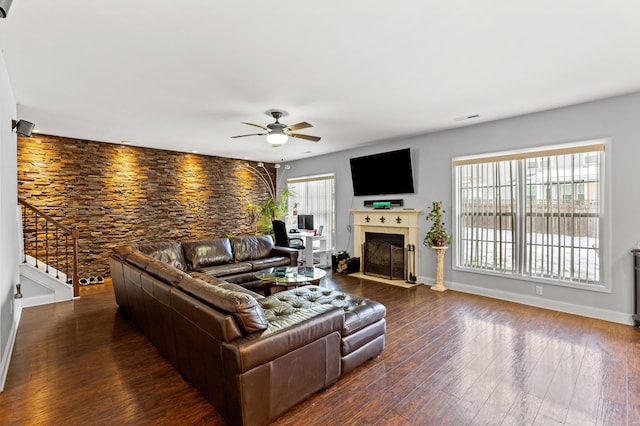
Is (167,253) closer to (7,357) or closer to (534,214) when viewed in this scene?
(7,357)

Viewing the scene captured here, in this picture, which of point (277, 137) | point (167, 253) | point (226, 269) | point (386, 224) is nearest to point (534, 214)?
point (386, 224)

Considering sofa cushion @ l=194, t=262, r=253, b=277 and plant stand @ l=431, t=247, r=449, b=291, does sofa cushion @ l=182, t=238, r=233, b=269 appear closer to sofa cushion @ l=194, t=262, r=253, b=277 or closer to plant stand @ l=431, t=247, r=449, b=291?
sofa cushion @ l=194, t=262, r=253, b=277

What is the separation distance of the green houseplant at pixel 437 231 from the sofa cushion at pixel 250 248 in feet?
9.55

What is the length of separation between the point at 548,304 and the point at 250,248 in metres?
4.65

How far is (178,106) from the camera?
385 cm

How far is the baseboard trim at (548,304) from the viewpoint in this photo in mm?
3633

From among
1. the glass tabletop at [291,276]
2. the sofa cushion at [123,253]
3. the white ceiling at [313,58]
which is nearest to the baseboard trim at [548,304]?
the glass tabletop at [291,276]

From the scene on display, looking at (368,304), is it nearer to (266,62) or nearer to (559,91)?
A: (266,62)

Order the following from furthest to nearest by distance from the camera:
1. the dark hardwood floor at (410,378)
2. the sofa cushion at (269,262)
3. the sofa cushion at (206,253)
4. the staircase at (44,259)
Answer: the sofa cushion at (269,262)
the sofa cushion at (206,253)
the staircase at (44,259)
the dark hardwood floor at (410,378)

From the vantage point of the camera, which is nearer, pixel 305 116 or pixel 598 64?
pixel 598 64

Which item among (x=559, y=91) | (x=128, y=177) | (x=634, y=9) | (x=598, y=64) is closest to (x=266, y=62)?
(x=634, y=9)

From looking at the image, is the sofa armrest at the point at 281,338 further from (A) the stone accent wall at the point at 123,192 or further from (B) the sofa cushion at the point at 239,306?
(A) the stone accent wall at the point at 123,192

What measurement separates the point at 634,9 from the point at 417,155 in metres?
3.60

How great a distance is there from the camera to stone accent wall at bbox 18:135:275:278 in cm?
523
